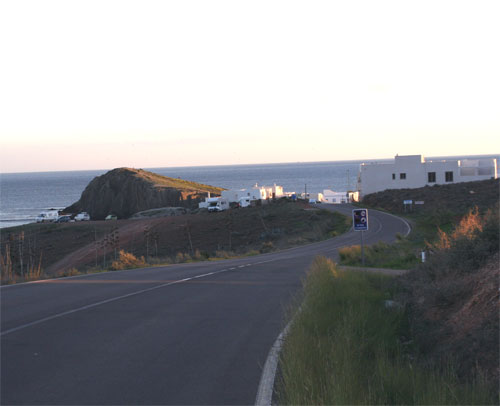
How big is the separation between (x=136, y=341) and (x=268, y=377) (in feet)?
8.39

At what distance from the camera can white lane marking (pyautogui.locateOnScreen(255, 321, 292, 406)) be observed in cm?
594

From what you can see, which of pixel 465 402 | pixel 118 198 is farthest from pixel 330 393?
pixel 118 198

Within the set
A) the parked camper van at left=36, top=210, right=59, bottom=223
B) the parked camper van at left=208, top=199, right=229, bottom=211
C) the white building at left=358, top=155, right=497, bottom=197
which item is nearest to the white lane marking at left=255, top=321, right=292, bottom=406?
the parked camper van at left=208, top=199, right=229, bottom=211

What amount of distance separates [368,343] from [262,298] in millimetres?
5708

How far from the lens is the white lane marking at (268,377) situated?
5943 mm

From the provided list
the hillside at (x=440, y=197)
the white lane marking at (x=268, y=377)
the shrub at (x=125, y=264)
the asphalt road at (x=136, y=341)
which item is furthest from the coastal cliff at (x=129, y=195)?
the white lane marking at (x=268, y=377)

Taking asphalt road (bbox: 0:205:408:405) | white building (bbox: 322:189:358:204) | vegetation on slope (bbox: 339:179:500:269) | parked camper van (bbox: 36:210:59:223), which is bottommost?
parked camper van (bbox: 36:210:59:223)

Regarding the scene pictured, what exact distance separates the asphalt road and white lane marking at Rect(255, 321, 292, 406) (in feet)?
0.28

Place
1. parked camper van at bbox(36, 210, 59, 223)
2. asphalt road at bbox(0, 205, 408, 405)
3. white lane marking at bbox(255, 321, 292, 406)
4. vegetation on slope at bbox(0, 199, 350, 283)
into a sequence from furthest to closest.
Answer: parked camper van at bbox(36, 210, 59, 223) → vegetation on slope at bbox(0, 199, 350, 283) → asphalt road at bbox(0, 205, 408, 405) → white lane marking at bbox(255, 321, 292, 406)

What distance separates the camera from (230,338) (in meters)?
8.74

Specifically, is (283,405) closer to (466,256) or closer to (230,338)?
(230,338)

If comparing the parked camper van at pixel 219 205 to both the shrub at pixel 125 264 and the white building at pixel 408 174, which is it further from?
the shrub at pixel 125 264

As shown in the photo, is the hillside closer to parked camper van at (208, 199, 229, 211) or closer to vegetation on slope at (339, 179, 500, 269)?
vegetation on slope at (339, 179, 500, 269)

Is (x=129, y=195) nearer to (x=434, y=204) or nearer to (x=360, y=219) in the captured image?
(x=434, y=204)
